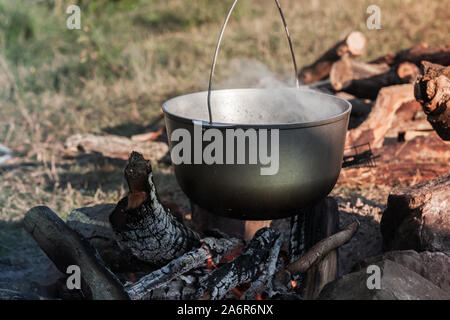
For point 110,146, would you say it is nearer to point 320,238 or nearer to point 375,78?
point 320,238

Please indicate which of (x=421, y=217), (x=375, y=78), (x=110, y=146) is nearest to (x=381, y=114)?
(x=375, y=78)

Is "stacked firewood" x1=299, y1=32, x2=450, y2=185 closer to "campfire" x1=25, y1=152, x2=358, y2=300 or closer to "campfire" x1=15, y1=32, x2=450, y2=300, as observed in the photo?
"campfire" x1=15, y1=32, x2=450, y2=300


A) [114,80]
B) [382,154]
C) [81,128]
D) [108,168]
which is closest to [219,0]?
[114,80]

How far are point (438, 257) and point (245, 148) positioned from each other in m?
0.95

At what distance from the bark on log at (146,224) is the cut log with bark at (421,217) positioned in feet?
3.36

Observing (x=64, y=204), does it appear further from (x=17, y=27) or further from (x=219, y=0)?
(x=219, y=0)

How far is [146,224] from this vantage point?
68.0 inches

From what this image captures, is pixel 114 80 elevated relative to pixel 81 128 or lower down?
elevated

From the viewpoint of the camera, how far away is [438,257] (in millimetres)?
1714

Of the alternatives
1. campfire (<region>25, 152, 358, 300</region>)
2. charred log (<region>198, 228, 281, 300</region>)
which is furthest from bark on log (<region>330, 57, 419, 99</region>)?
charred log (<region>198, 228, 281, 300</region>)

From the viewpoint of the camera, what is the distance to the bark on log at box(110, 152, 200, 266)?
5.31ft

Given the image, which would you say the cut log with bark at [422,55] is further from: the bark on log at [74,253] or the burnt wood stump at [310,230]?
the bark on log at [74,253]
